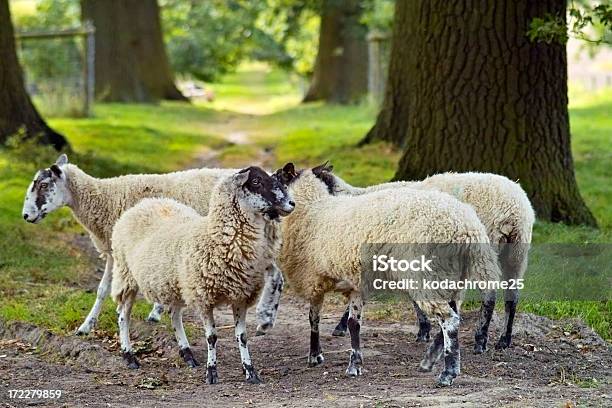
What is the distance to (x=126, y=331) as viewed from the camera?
784 centimetres

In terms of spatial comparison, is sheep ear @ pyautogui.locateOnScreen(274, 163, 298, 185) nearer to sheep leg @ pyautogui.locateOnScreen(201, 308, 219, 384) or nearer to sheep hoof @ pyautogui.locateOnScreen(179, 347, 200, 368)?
sheep leg @ pyautogui.locateOnScreen(201, 308, 219, 384)

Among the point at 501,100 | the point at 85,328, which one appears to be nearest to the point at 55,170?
the point at 85,328

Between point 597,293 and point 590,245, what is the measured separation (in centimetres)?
121

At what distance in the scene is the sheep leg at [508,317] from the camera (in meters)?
7.71

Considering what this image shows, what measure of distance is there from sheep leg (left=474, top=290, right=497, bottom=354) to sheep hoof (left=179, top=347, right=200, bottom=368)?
1.98 m

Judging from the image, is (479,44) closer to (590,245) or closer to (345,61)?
(590,245)

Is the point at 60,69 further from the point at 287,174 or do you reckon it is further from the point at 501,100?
the point at 287,174

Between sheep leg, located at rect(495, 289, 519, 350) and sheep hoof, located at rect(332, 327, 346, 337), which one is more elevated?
sheep leg, located at rect(495, 289, 519, 350)

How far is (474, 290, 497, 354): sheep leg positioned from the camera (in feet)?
25.0

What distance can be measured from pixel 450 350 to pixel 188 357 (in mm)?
2027

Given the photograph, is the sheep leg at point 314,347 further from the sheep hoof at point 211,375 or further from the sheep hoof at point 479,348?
the sheep hoof at point 479,348

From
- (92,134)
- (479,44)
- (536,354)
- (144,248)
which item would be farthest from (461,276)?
(92,134)

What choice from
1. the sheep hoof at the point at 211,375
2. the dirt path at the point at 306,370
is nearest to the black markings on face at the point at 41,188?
the dirt path at the point at 306,370

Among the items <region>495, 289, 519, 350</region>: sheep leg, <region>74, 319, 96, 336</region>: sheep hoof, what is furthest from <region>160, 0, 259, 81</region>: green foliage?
<region>495, 289, 519, 350</region>: sheep leg
